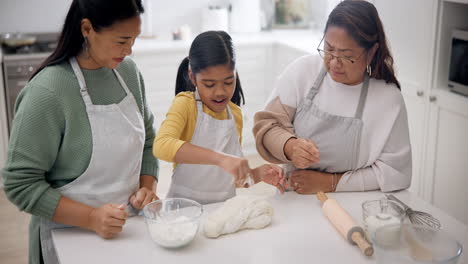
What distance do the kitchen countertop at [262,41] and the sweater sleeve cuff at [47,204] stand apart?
2510 millimetres

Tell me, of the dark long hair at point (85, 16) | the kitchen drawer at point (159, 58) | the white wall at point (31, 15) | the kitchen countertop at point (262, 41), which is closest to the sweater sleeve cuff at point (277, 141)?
the dark long hair at point (85, 16)

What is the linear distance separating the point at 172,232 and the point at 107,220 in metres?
0.18

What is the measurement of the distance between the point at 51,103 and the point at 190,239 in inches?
19.8

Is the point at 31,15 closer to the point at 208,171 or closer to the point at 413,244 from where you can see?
the point at 208,171

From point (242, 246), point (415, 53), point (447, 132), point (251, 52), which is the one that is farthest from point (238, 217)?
point (251, 52)

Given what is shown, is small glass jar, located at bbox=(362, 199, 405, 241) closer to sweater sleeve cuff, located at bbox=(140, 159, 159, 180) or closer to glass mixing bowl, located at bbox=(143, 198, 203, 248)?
glass mixing bowl, located at bbox=(143, 198, 203, 248)

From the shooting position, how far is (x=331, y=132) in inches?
Answer: 74.0

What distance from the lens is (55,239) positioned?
153cm

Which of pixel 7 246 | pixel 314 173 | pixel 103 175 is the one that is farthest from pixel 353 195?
pixel 7 246

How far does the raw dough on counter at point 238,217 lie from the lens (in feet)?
5.10

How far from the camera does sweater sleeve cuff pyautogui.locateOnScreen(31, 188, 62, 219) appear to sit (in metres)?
1.49

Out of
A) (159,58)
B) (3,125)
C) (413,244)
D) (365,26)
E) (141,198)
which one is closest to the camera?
(413,244)

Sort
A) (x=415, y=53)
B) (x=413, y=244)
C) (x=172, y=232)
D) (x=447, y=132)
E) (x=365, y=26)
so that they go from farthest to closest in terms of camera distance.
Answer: (x=415, y=53), (x=447, y=132), (x=365, y=26), (x=172, y=232), (x=413, y=244)

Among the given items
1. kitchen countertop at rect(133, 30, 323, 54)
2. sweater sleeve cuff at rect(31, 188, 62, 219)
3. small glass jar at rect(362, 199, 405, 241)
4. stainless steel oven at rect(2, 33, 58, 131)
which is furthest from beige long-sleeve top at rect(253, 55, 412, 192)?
stainless steel oven at rect(2, 33, 58, 131)
